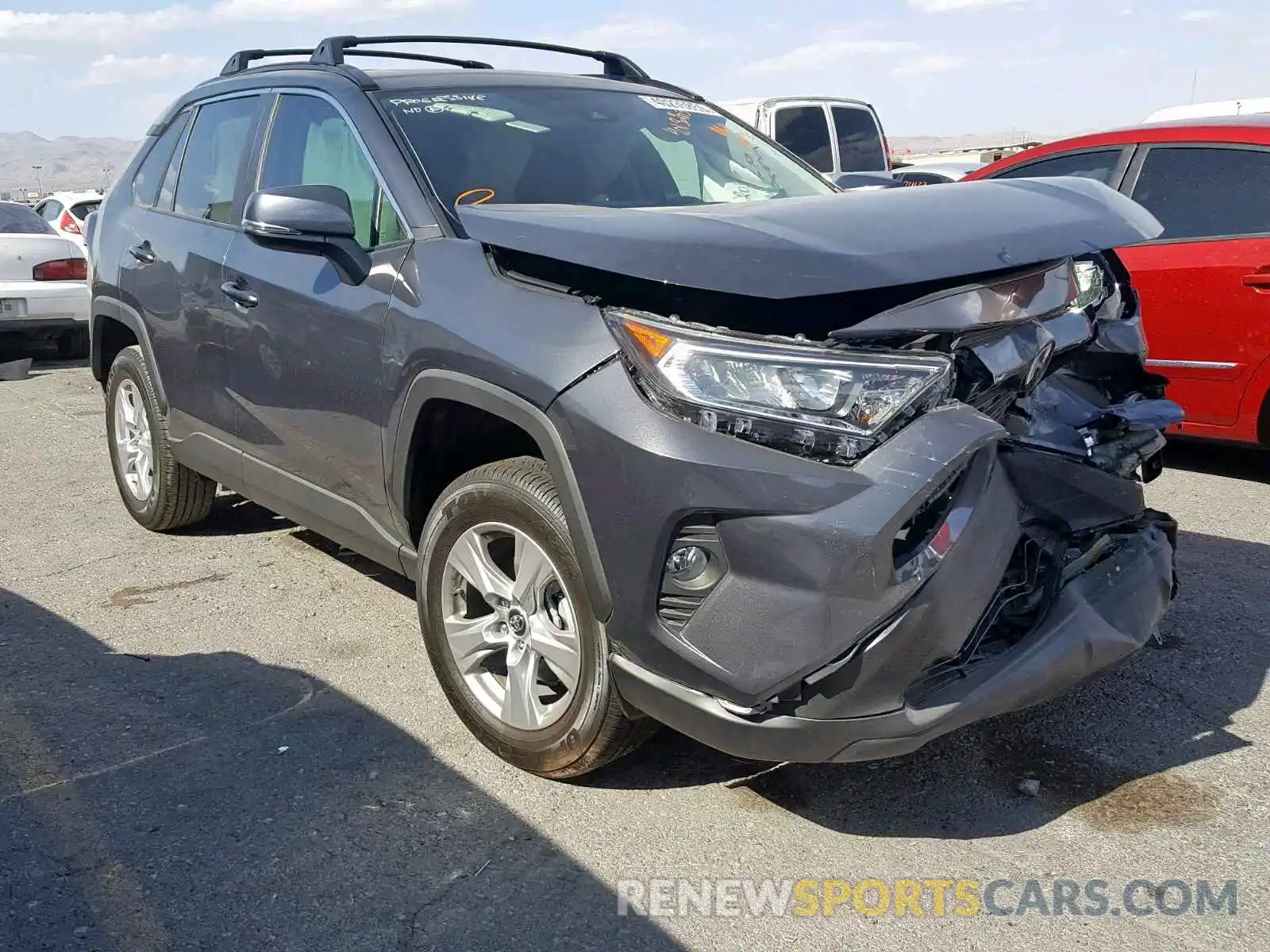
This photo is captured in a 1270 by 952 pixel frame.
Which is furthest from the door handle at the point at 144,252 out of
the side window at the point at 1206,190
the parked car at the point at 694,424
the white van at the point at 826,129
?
the white van at the point at 826,129

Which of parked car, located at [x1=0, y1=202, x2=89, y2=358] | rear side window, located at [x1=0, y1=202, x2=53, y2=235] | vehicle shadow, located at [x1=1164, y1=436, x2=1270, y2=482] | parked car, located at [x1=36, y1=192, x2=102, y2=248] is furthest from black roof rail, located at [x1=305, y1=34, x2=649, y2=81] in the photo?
parked car, located at [x1=36, y1=192, x2=102, y2=248]

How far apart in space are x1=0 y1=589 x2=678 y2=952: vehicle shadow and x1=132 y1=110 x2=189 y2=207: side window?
2242 mm

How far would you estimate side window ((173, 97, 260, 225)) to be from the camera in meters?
4.38

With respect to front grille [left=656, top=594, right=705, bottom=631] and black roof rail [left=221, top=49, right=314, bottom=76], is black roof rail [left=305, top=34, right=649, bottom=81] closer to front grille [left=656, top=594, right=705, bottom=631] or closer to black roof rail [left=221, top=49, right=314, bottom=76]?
black roof rail [left=221, top=49, right=314, bottom=76]

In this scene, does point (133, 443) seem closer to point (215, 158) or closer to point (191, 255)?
point (191, 255)

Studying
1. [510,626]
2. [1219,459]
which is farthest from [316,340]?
[1219,459]

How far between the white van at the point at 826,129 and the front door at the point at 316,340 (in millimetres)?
9522

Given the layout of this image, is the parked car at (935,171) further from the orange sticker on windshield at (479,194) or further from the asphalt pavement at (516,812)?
the orange sticker on windshield at (479,194)

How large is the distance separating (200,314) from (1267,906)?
3.73 metres

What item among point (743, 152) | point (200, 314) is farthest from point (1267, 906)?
point (200, 314)

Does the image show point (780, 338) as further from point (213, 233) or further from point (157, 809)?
point (213, 233)

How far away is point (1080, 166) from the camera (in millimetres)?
6117

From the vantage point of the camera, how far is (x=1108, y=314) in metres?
3.26

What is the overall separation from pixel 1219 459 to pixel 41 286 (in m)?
9.27
